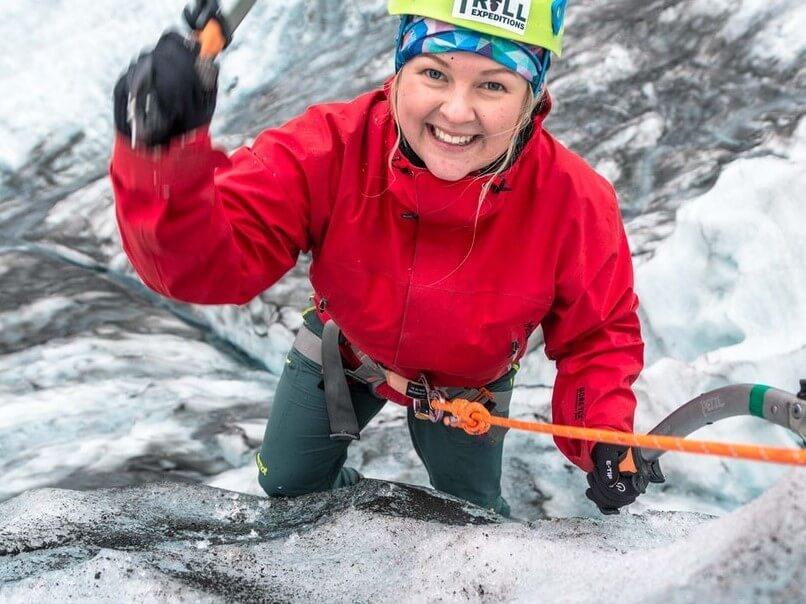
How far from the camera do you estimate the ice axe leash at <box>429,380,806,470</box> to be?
986 millimetres

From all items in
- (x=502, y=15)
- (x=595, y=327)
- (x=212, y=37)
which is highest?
(x=502, y=15)

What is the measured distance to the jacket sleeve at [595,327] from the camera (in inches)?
66.1

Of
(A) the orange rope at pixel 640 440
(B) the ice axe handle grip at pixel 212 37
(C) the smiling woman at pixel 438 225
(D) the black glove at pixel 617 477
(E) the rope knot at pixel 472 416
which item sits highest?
(B) the ice axe handle grip at pixel 212 37

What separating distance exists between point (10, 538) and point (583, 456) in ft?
4.17

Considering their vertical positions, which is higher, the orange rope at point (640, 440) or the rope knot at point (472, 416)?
the orange rope at point (640, 440)

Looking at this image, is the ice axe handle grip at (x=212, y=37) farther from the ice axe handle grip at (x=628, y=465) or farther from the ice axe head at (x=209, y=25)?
the ice axe handle grip at (x=628, y=465)

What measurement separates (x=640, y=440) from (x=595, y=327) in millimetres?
593

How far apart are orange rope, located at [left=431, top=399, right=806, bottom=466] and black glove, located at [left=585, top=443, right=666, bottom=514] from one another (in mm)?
273

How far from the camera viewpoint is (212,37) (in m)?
1.16

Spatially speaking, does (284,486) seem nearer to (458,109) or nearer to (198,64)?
(458,109)

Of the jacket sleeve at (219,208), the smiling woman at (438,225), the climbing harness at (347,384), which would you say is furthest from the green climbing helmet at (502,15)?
the climbing harness at (347,384)

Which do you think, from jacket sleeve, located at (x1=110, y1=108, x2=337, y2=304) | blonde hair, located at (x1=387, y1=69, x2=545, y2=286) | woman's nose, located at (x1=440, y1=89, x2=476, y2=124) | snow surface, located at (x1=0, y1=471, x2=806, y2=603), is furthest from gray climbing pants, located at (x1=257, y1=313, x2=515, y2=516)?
woman's nose, located at (x1=440, y1=89, x2=476, y2=124)

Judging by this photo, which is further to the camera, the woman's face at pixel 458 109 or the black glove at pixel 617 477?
the black glove at pixel 617 477

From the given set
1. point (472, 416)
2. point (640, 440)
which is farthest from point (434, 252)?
point (640, 440)
